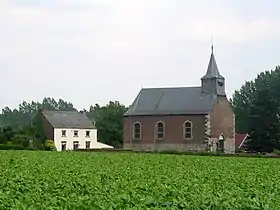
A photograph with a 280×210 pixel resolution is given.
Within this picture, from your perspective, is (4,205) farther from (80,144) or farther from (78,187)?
(80,144)

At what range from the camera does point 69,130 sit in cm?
9212

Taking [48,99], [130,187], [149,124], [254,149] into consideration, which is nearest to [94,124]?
[149,124]

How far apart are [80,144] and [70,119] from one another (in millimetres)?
3994

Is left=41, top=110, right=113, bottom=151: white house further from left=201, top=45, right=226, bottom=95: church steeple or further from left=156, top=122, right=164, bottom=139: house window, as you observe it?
left=201, top=45, right=226, bottom=95: church steeple

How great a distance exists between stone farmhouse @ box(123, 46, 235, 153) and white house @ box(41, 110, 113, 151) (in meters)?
14.0

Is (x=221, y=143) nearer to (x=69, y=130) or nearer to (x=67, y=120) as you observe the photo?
(x=69, y=130)

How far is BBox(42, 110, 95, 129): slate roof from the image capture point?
90.2 metres

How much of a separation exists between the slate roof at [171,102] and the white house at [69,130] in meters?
14.0

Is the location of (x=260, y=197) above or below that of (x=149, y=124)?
below

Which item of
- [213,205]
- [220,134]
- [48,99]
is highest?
[48,99]

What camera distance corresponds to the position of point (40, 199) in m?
13.1

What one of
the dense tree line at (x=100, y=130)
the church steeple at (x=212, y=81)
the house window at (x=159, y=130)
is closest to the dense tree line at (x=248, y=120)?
the dense tree line at (x=100, y=130)

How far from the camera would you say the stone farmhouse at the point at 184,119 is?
7481cm

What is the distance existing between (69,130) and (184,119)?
22771 millimetres
